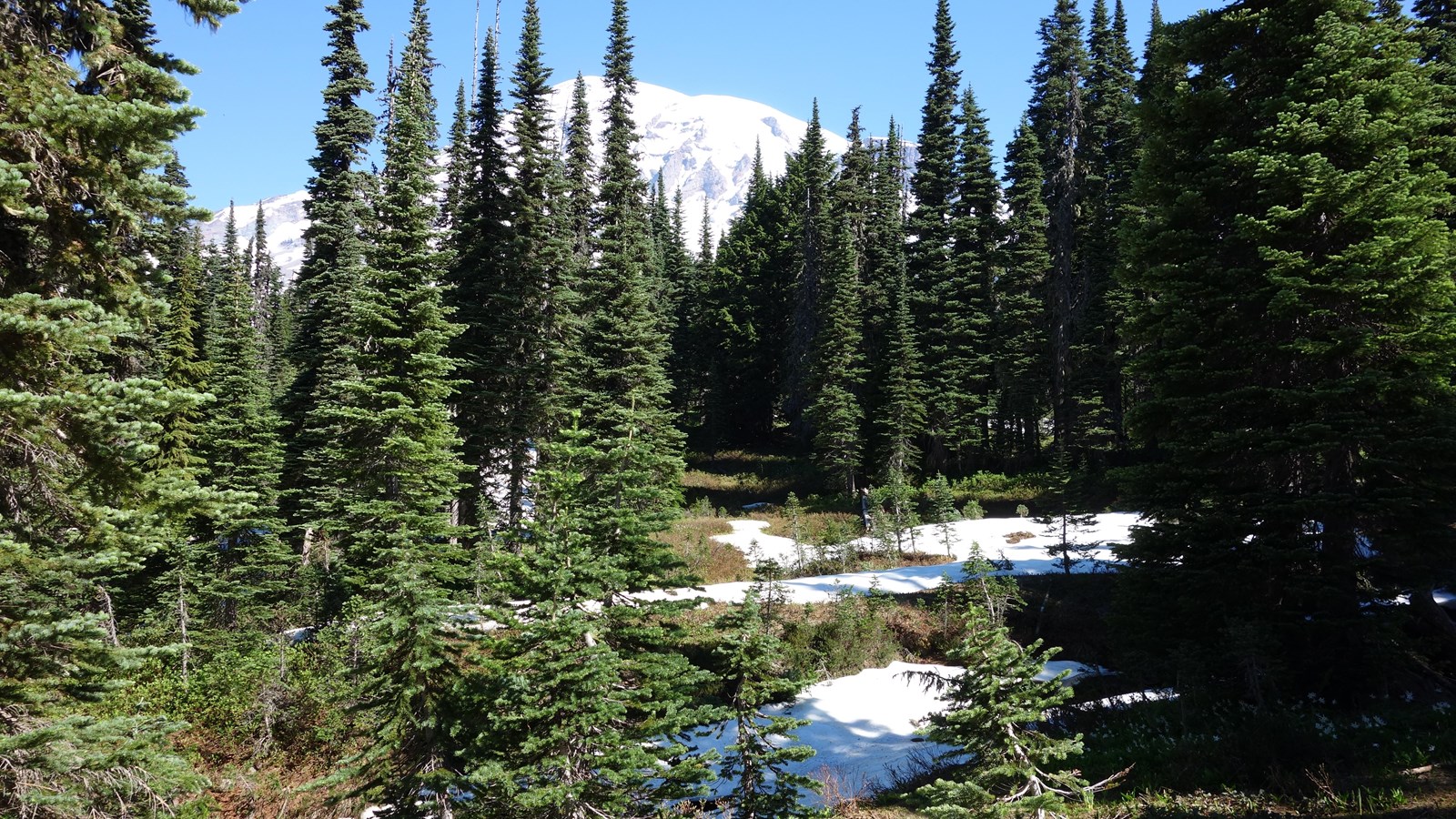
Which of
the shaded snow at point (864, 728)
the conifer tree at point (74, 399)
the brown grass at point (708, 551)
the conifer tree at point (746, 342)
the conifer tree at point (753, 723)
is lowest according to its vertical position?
the shaded snow at point (864, 728)

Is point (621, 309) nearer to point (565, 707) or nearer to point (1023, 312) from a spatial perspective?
point (565, 707)

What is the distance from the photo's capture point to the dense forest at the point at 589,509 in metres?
6.43

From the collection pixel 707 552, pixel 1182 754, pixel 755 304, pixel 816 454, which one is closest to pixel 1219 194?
pixel 1182 754

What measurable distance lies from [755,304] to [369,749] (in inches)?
2009

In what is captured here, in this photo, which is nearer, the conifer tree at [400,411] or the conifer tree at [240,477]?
the conifer tree at [400,411]

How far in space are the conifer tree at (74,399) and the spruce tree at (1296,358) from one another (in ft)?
43.5

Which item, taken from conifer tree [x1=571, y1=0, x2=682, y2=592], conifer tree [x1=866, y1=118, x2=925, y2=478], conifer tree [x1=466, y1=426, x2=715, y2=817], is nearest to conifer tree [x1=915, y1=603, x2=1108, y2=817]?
conifer tree [x1=466, y1=426, x2=715, y2=817]

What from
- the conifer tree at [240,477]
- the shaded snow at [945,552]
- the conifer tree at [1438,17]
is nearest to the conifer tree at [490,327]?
the conifer tree at [240,477]

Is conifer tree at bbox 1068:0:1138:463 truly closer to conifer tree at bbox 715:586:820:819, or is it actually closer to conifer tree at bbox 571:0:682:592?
conifer tree at bbox 571:0:682:592

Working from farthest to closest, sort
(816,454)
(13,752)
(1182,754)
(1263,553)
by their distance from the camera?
(816,454)
(1263,553)
(1182,754)
(13,752)

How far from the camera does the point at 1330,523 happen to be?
10812mm

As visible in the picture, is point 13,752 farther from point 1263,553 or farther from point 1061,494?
point 1061,494

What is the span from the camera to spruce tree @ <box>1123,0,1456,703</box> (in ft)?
33.6

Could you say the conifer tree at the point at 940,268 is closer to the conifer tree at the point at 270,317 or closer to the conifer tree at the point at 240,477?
the conifer tree at the point at 240,477
